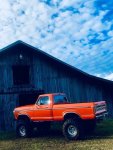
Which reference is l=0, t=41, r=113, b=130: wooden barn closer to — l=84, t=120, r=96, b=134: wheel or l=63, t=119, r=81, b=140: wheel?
l=84, t=120, r=96, b=134: wheel

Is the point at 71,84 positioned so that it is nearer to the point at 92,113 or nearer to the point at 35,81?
the point at 35,81

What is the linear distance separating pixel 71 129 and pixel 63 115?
890 mm

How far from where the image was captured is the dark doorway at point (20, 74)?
2386 cm

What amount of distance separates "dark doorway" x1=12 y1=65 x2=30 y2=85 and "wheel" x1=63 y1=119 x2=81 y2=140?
8.83 m

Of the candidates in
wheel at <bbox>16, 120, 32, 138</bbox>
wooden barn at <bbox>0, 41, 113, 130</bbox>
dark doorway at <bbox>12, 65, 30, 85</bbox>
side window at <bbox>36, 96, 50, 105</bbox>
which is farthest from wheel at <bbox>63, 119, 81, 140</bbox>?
dark doorway at <bbox>12, 65, 30, 85</bbox>

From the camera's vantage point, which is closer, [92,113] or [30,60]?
[92,113]

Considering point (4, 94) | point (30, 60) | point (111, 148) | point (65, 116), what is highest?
point (30, 60)

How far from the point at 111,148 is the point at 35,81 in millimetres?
11919

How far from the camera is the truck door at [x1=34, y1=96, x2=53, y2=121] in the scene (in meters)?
17.0

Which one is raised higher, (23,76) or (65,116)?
(23,76)

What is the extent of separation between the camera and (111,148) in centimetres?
1255

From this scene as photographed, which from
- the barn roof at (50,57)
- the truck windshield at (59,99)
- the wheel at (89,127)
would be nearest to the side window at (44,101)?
the truck windshield at (59,99)

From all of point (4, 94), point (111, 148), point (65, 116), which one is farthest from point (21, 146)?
point (4, 94)

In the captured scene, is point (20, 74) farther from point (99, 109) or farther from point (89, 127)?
point (99, 109)
